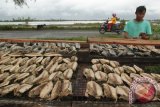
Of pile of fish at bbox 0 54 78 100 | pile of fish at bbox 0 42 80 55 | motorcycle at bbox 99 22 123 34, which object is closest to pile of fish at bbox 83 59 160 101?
pile of fish at bbox 0 54 78 100

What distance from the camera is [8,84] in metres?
5.71

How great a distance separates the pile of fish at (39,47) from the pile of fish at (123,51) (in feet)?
1.70

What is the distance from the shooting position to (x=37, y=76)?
627 cm

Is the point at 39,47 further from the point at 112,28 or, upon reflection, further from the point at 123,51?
the point at 112,28

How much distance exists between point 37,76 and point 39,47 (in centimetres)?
247

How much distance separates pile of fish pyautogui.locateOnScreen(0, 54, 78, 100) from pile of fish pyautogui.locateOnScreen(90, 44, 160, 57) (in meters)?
0.68

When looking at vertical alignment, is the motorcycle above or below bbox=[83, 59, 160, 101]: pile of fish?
below

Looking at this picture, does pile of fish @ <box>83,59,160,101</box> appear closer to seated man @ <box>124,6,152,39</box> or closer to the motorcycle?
seated man @ <box>124,6,152,39</box>

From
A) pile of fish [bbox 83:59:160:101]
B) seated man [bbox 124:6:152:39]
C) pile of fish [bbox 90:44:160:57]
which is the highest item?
seated man [bbox 124:6:152:39]

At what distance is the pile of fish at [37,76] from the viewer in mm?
5293

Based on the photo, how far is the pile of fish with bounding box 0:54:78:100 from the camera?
529 cm

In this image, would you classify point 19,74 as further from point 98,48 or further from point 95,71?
point 98,48

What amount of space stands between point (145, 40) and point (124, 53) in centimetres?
57

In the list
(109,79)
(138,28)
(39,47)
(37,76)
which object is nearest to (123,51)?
(138,28)
